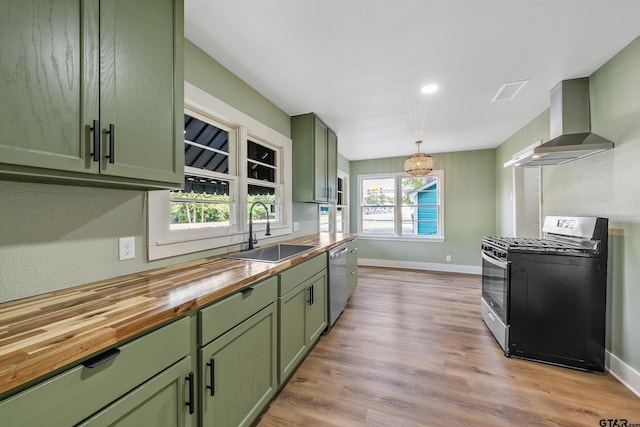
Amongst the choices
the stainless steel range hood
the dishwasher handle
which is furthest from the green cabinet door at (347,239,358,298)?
the stainless steel range hood

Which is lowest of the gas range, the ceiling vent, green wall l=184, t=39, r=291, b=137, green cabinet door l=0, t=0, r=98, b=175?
the gas range

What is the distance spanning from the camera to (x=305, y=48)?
191 cm

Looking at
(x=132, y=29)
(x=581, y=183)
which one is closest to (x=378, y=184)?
(x=581, y=183)

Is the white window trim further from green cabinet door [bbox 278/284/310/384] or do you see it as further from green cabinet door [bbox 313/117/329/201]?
green cabinet door [bbox 278/284/310/384]

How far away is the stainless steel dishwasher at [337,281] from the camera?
2.65m

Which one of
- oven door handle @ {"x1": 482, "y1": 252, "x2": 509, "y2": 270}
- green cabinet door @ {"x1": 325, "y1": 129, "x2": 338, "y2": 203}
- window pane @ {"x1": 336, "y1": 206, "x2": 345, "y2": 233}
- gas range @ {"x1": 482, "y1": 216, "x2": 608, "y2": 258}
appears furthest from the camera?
window pane @ {"x1": 336, "y1": 206, "x2": 345, "y2": 233}

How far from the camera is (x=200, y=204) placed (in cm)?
201

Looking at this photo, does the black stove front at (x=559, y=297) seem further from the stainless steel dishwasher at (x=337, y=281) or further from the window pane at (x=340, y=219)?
the window pane at (x=340, y=219)

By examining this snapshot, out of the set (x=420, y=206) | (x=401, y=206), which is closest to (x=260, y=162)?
Answer: (x=401, y=206)

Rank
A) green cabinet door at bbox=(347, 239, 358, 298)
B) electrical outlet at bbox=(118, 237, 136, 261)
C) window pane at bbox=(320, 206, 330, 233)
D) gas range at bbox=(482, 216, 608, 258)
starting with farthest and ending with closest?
window pane at bbox=(320, 206, 330, 233), green cabinet door at bbox=(347, 239, 358, 298), gas range at bbox=(482, 216, 608, 258), electrical outlet at bbox=(118, 237, 136, 261)

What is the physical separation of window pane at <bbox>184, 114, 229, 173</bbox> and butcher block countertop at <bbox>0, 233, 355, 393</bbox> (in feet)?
2.85

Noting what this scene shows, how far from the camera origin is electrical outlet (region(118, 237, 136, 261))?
1.38 meters

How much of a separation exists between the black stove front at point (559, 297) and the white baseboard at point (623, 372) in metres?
0.07

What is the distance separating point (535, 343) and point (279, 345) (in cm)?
215
